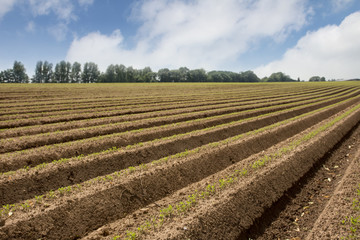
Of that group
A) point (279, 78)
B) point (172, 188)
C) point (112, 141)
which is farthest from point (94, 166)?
point (279, 78)

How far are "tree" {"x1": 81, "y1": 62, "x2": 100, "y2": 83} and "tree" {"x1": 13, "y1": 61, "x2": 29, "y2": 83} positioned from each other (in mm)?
22324

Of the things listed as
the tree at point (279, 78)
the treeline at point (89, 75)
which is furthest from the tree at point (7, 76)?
the tree at point (279, 78)

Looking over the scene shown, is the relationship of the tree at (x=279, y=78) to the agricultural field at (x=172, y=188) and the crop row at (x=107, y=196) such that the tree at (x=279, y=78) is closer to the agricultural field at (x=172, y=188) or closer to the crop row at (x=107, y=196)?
the agricultural field at (x=172, y=188)

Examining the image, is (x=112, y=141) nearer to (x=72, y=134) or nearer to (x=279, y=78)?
(x=72, y=134)

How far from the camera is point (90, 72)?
98.9 metres

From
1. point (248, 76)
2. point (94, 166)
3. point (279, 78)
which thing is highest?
point (248, 76)

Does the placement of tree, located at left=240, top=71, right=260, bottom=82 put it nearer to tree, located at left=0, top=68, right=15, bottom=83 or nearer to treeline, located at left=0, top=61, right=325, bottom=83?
treeline, located at left=0, top=61, right=325, bottom=83

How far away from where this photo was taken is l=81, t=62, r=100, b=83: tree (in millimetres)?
98113

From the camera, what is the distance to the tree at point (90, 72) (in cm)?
9811

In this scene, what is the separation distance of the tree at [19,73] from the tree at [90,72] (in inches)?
879

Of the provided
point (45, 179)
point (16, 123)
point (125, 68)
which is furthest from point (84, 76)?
point (45, 179)

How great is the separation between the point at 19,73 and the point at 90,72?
2671 cm

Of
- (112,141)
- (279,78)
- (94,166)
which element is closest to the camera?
(94,166)

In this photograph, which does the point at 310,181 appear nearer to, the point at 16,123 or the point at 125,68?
the point at 16,123
